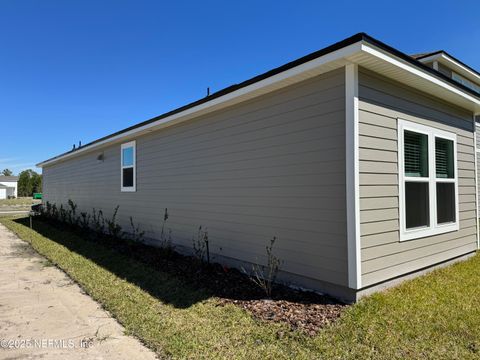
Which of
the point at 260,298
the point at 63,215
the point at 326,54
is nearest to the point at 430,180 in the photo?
the point at 326,54

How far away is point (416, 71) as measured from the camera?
4.23 metres

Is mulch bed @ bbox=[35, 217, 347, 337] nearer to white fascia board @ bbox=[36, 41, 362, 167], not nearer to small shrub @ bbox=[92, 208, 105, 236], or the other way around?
white fascia board @ bbox=[36, 41, 362, 167]

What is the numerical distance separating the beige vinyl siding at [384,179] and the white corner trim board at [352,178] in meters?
0.11

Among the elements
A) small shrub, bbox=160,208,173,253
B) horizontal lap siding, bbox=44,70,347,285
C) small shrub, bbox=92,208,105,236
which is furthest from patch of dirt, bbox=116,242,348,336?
small shrub, bbox=92,208,105,236

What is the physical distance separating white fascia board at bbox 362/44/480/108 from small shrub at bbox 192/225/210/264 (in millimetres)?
4076

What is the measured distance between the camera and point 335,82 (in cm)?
→ 397

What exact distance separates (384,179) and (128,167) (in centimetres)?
727

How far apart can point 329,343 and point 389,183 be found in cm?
225

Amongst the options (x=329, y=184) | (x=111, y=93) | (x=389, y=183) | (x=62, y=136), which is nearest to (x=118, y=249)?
(x=329, y=184)

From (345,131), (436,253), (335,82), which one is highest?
(335,82)

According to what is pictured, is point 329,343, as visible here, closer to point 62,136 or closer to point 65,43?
point 65,43

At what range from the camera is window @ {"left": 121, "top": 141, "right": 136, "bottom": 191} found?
358 inches

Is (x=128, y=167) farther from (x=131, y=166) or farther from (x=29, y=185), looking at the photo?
(x=29, y=185)

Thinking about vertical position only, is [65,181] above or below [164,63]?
below
